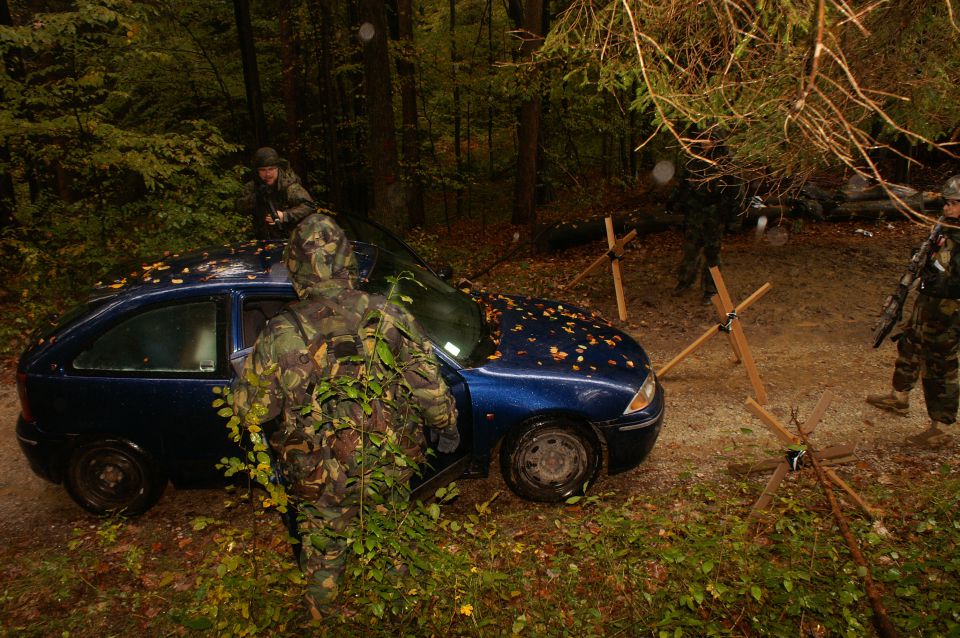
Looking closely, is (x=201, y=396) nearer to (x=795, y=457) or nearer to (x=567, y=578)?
(x=567, y=578)

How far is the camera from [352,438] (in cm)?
312

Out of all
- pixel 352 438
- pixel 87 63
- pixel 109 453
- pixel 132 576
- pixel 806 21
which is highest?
pixel 87 63

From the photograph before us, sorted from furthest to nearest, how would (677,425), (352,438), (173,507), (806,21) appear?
1. (677,425)
2. (173,507)
3. (806,21)
4. (352,438)

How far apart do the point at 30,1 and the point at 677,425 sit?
1210 centimetres

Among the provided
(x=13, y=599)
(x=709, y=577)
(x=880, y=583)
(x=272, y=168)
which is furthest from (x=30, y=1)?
(x=880, y=583)

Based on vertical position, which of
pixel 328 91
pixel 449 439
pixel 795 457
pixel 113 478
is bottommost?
pixel 113 478

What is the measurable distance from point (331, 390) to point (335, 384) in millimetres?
35

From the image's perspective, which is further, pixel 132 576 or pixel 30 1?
pixel 30 1

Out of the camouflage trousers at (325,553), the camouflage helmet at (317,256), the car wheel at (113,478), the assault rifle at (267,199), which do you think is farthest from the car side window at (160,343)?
the assault rifle at (267,199)

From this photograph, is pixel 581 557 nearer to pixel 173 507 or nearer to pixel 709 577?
pixel 709 577

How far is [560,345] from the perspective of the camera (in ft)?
15.7

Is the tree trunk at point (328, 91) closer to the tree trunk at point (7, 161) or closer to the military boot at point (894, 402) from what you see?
the tree trunk at point (7, 161)

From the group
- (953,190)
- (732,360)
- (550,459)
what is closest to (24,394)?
(550,459)

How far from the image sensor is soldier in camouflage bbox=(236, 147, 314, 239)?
7129 mm
